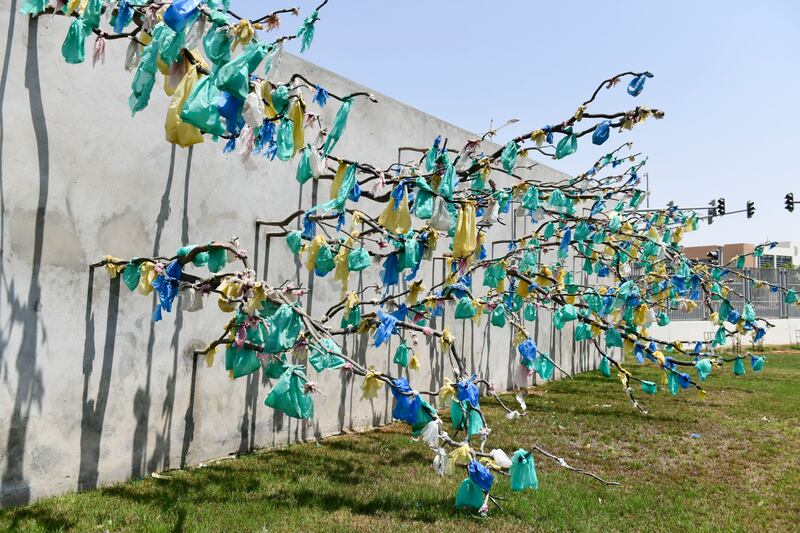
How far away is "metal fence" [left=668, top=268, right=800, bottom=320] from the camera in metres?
19.7

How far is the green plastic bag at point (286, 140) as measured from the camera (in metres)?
2.59

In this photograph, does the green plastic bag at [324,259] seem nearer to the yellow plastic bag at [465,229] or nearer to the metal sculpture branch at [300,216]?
the metal sculpture branch at [300,216]

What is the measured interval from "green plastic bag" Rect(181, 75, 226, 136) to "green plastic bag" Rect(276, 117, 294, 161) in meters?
0.79

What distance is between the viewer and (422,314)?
4855 millimetres

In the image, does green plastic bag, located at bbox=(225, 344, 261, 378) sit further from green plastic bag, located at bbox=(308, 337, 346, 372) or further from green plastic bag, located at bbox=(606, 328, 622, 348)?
green plastic bag, located at bbox=(606, 328, 622, 348)

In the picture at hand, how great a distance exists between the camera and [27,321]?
343 cm

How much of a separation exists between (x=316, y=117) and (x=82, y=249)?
170cm

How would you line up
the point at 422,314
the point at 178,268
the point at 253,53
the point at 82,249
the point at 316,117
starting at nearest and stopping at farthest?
the point at 253,53, the point at 178,268, the point at 82,249, the point at 316,117, the point at 422,314

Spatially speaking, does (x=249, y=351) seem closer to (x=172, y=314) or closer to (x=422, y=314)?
(x=172, y=314)

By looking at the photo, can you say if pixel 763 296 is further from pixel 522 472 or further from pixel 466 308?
pixel 522 472

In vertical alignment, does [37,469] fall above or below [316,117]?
below

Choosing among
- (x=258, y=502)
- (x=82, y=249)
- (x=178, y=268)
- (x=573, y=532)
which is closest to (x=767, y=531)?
(x=573, y=532)

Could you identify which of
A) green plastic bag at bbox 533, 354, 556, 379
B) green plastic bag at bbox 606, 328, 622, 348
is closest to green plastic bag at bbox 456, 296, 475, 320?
green plastic bag at bbox 533, 354, 556, 379

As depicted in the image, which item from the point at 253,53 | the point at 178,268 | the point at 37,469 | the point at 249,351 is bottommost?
the point at 37,469
